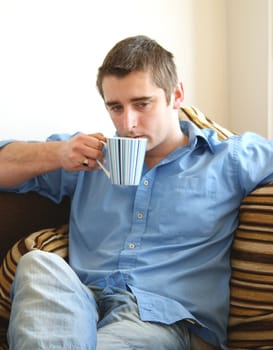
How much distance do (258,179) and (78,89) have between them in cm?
69

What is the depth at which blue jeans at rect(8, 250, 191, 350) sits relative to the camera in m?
0.86

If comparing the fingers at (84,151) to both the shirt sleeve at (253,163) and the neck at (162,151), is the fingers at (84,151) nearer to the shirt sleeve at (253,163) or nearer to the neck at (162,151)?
the neck at (162,151)

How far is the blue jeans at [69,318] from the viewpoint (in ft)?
2.82

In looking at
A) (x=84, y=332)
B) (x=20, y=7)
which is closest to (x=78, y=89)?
(x=20, y=7)

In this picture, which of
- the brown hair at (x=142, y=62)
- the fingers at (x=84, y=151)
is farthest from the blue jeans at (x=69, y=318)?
the brown hair at (x=142, y=62)

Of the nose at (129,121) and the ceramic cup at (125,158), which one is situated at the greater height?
the nose at (129,121)

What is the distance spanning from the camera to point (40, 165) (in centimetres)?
131

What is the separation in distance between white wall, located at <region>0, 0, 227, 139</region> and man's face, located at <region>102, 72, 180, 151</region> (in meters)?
0.35

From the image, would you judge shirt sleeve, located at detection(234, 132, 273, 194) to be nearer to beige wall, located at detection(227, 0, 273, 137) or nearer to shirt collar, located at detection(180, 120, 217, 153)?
shirt collar, located at detection(180, 120, 217, 153)

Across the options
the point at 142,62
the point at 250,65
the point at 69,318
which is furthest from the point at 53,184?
the point at 250,65

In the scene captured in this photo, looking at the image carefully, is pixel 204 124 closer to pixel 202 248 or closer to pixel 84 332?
pixel 202 248

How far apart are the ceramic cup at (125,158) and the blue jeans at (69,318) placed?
0.22 metres

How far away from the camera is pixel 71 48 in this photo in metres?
1.53

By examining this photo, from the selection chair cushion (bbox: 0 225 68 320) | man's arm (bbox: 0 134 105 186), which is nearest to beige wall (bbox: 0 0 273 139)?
man's arm (bbox: 0 134 105 186)
